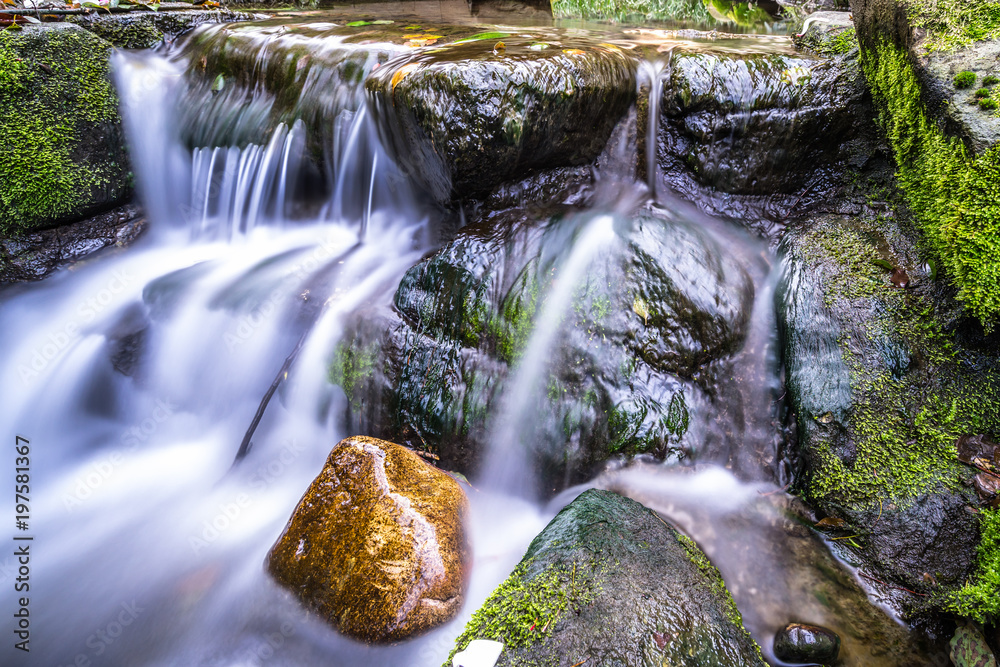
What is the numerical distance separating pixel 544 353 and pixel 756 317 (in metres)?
1.47

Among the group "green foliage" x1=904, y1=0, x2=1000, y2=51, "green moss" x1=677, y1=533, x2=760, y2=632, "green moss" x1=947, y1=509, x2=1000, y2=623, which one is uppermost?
"green foliage" x1=904, y1=0, x2=1000, y2=51

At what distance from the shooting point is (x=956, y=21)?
9.53ft

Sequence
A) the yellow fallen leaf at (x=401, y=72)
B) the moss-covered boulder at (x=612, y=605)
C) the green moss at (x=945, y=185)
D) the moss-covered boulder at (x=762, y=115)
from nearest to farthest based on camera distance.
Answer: the moss-covered boulder at (x=612, y=605), the green moss at (x=945, y=185), the moss-covered boulder at (x=762, y=115), the yellow fallen leaf at (x=401, y=72)

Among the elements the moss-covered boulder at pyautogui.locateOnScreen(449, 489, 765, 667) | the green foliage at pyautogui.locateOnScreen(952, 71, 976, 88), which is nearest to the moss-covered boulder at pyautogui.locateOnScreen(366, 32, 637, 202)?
the green foliage at pyautogui.locateOnScreen(952, 71, 976, 88)

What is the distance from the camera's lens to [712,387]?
320cm

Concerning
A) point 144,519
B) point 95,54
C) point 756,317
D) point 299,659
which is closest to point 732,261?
point 756,317

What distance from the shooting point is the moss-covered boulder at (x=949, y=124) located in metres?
2.44

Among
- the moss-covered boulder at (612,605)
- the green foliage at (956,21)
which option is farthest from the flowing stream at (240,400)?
the green foliage at (956,21)

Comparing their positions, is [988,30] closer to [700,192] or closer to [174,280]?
[700,192]

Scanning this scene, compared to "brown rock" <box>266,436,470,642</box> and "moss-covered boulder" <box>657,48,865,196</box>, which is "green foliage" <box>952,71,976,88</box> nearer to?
"moss-covered boulder" <box>657,48,865,196</box>

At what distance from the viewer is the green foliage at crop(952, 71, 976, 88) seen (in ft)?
8.71

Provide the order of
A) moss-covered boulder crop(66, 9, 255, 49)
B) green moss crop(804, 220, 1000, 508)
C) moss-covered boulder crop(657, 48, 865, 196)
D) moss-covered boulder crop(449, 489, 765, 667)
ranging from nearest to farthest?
moss-covered boulder crop(449, 489, 765, 667) → green moss crop(804, 220, 1000, 508) → moss-covered boulder crop(657, 48, 865, 196) → moss-covered boulder crop(66, 9, 255, 49)

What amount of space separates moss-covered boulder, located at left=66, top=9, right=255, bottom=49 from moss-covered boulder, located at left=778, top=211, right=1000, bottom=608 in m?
7.32

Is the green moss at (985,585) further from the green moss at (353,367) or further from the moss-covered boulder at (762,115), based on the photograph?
the green moss at (353,367)
